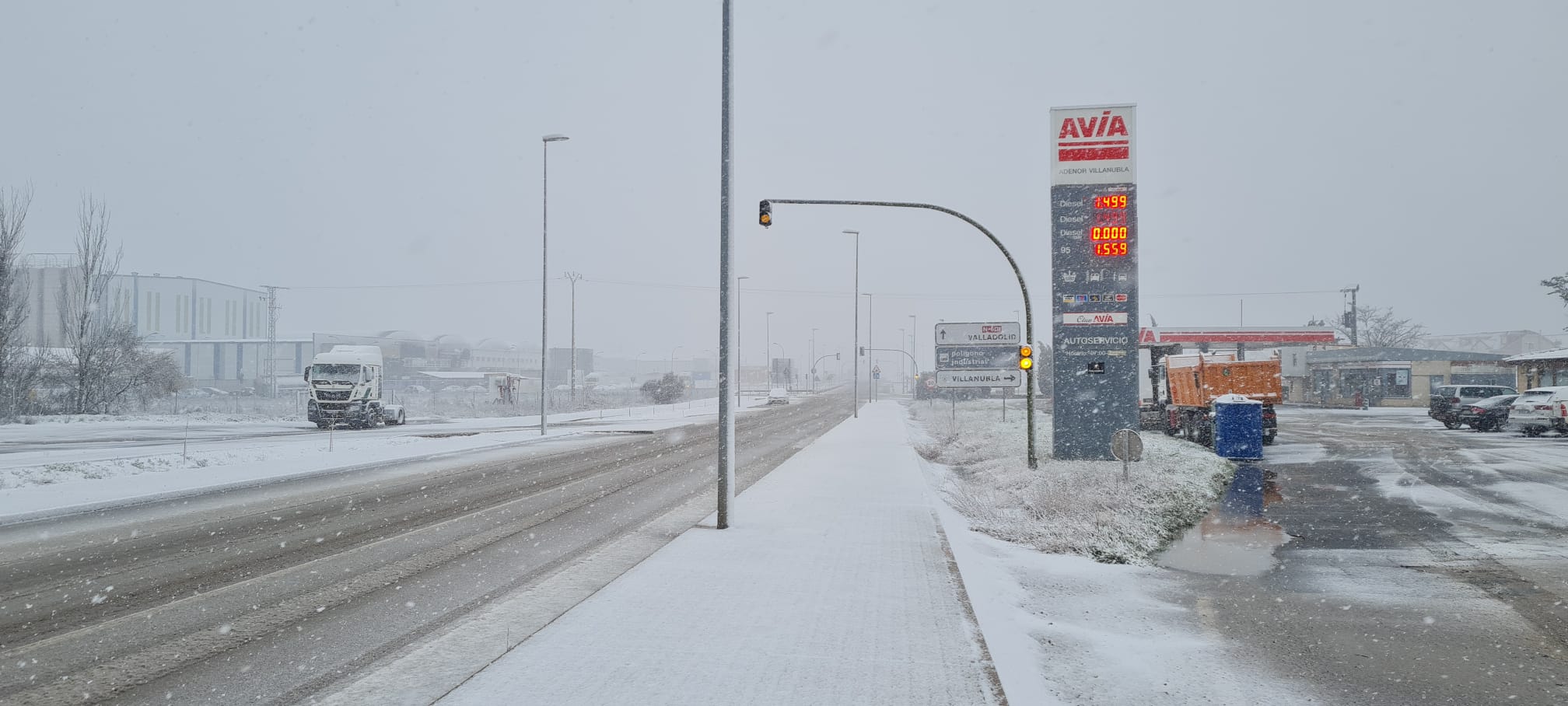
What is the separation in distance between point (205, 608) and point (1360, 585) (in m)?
10.2

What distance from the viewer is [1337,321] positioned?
97750 millimetres

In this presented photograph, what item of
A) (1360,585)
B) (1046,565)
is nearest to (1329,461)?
(1360,585)

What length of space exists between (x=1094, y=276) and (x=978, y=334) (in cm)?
519

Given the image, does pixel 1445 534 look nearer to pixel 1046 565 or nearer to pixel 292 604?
pixel 1046 565

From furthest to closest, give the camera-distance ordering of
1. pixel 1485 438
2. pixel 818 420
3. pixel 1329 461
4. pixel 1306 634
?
pixel 818 420 → pixel 1485 438 → pixel 1329 461 → pixel 1306 634

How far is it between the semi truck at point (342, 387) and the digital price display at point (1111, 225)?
2884 centimetres

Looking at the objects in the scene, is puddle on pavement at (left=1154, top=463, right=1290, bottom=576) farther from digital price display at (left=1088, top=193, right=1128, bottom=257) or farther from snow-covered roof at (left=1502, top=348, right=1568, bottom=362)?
snow-covered roof at (left=1502, top=348, right=1568, bottom=362)

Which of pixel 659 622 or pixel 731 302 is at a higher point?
pixel 731 302

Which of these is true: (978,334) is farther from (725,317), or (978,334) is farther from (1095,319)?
(725,317)

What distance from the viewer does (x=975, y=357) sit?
22719 millimetres

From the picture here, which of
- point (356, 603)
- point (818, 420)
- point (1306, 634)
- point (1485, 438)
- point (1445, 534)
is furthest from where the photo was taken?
point (818, 420)

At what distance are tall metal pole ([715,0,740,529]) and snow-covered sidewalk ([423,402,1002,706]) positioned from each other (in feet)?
1.76

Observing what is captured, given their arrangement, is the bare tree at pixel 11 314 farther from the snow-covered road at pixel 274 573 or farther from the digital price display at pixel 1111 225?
the digital price display at pixel 1111 225

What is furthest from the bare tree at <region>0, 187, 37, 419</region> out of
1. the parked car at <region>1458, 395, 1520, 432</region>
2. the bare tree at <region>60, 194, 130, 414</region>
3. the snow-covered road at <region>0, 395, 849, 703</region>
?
the parked car at <region>1458, 395, 1520, 432</region>
